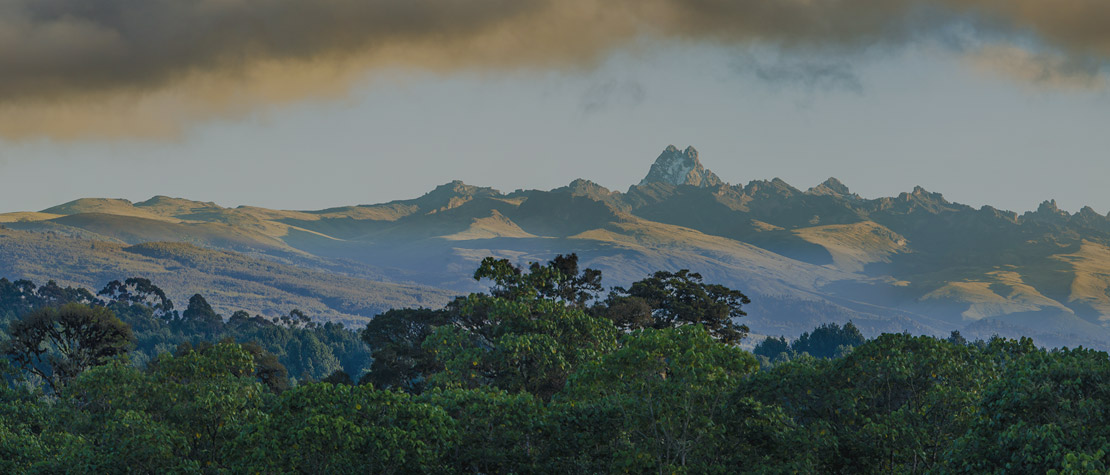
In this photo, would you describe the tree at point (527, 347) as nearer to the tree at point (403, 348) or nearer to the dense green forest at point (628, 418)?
the dense green forest at point (628, 418)

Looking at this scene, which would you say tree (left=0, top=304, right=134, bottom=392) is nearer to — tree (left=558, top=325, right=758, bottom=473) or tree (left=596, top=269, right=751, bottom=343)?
tree (left=596, top=269, right=751, bottom=343)

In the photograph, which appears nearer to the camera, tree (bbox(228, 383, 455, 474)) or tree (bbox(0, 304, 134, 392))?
tree (bbox(228, 383, 455, 474))

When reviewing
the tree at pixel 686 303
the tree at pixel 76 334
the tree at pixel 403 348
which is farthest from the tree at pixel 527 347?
the tree at pixel 76 334

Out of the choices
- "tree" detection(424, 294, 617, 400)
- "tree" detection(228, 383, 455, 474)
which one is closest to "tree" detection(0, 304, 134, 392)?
"tree" detection(424, 294, 617, 400)

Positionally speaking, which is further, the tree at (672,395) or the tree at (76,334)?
the tree at (76,334)

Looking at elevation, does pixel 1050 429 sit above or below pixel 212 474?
above

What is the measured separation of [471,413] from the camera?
109ft

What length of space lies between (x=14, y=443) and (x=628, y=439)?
2206 centimetres

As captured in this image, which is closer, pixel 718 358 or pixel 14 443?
pixel 718 358

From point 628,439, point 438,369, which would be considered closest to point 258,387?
Result: point 628,439

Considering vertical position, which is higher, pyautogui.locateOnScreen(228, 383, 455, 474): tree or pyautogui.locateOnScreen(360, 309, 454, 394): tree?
pyautogui.locateOnScreen(228, 383, 455, 474): tree

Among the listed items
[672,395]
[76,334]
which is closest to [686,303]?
[76,334]

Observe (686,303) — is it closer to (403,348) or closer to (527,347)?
(403,348)

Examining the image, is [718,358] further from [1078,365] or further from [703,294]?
[703,294]
